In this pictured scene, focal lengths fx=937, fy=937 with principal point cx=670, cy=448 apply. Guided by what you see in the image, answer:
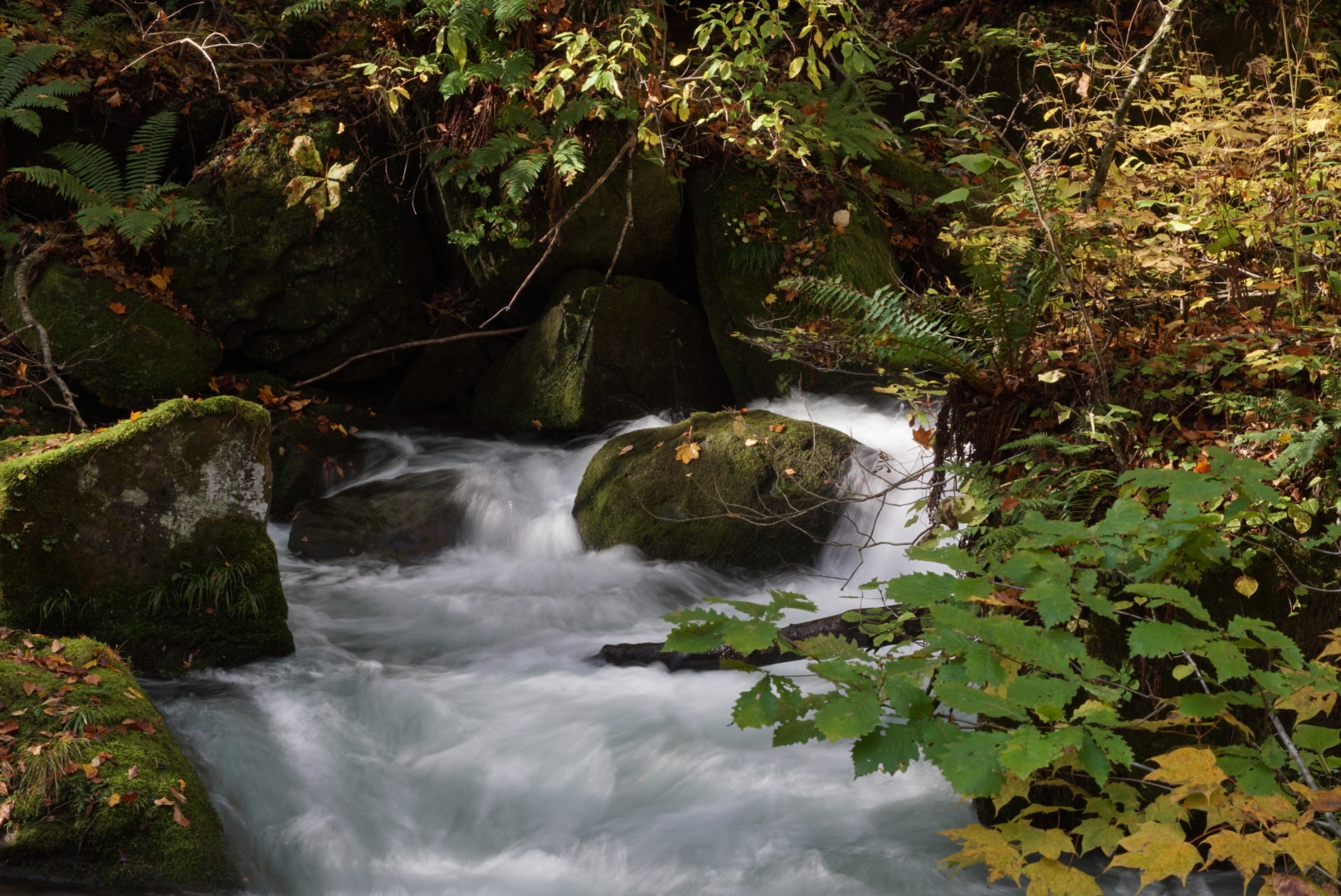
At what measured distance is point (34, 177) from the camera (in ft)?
24.3

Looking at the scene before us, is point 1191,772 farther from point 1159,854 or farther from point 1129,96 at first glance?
point 1129,96

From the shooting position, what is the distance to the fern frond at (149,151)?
7.98m

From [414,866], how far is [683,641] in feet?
7.40

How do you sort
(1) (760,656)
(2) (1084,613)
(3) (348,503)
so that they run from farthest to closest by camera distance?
(3) (348,503), (1) (760,656), (2) (1084,613)

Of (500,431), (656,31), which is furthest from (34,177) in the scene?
(656,31)

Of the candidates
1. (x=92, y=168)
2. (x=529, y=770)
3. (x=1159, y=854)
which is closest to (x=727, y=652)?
(x=529, y=770)

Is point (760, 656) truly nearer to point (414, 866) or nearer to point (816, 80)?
point (414, 866)

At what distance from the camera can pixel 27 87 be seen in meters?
7.69

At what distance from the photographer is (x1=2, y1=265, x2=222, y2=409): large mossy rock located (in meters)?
7.37

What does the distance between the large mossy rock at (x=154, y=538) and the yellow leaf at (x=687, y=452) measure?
2676mm

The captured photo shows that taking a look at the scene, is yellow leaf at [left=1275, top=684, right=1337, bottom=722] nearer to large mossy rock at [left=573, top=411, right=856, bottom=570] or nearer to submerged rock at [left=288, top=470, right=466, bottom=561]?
large mossy rock at [left=573, top=411, right=856, bottom=570]

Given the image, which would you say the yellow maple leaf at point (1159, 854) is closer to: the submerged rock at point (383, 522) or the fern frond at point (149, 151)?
the submerged rock at point (383, 522)

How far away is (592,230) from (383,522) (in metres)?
3.13

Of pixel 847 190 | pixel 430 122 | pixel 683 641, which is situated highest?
pixel 430 122
